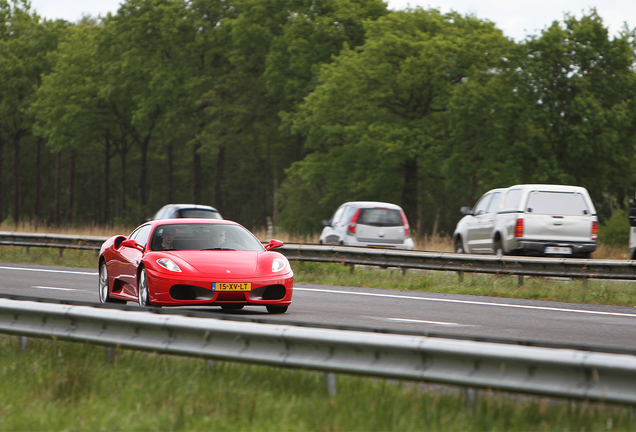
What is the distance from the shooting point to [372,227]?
24.5 meters

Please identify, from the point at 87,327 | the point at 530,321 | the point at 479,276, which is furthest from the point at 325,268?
the point at 87,327

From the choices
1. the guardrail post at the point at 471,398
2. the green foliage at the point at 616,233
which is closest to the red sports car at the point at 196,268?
the guardrail post at the point at 471,398

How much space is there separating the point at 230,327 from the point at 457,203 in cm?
5423

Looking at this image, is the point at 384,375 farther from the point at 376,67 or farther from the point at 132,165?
the point at 132,165

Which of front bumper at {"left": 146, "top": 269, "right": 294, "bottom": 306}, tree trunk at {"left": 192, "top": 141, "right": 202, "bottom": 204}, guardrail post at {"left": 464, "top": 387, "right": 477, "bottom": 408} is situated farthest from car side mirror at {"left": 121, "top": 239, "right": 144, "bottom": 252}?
tree trunk at {"left": 192, "top": 141, "right": 202, "bottom": 204}

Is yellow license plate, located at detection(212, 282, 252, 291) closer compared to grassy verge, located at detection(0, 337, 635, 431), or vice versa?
grassy verge, located at detection(0, 337, 635, 431)

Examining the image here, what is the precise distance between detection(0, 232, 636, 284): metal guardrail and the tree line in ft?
77.2

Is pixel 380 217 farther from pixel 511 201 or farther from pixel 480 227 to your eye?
pixel 511 201

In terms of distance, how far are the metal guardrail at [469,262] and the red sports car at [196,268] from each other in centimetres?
638

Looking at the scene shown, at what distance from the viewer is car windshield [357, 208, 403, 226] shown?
80.5 feet

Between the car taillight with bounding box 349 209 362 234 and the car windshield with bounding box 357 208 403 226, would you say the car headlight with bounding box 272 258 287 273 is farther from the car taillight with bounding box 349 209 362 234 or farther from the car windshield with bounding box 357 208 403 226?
the car windshield with bounding box 357 208 403 226

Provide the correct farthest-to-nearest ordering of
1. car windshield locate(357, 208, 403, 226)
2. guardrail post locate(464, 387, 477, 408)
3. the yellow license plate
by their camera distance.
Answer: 1. car windshield locate(357, 208, 403, 226)
2. the yellow license plate
3. guardrail post locate(464, 387, 477, 408)

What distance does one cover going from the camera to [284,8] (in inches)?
2110

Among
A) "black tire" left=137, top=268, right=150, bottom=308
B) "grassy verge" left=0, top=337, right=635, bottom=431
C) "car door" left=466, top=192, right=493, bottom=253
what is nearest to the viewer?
"grassy verge" left=0, top=337, right=635, bottom=431
